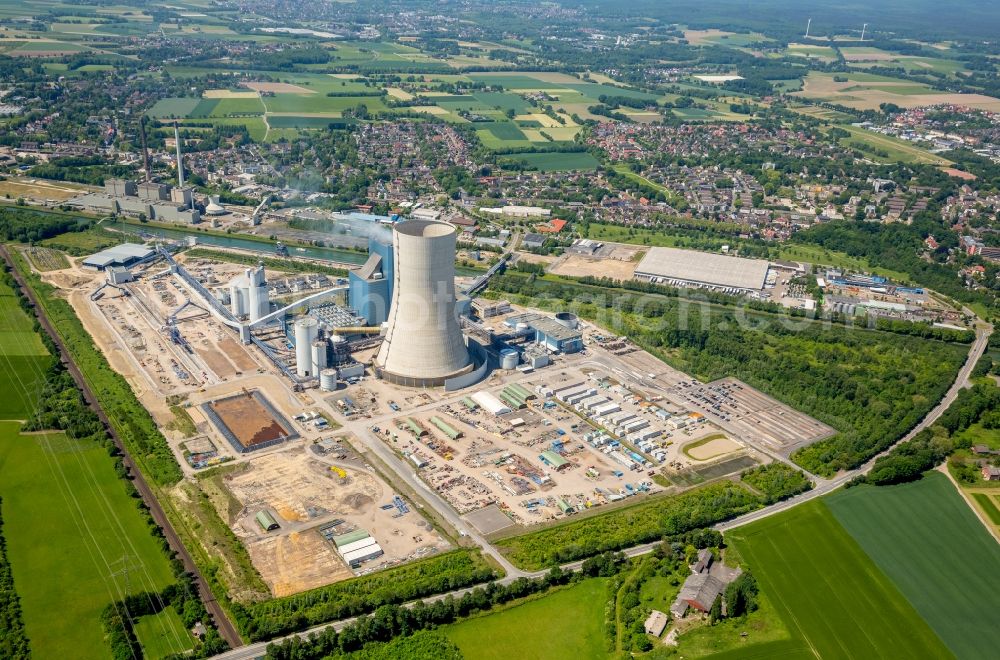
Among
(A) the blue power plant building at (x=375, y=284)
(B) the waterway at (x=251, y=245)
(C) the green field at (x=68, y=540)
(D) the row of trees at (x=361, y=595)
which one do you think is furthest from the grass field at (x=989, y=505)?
(B) the waterway at (x=251, y=245)

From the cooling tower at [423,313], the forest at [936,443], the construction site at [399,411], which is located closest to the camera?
the construction site at [399,411]

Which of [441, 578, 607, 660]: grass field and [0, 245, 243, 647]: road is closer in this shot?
[441, 578, 607, 660]: grass field

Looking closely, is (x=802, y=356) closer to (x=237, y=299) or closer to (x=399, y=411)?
(x=399, y=411)

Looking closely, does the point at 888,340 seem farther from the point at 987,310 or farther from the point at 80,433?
the point at 80,433

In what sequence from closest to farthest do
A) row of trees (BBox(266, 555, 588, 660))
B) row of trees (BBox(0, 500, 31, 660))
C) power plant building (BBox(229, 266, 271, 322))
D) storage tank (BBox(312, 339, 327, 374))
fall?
row of trees (BBox(0, 500, 31, 660)) → row of trees (BBox(266, 555, 588, 660)) → storage tank (BBox(312, 339, 327, 374)) → power plant building (BBox(229, 266, 271, 322))

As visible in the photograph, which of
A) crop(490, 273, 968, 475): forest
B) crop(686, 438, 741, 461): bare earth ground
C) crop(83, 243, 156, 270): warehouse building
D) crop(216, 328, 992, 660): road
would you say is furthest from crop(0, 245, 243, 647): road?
crop(490, 273, 968, 475): forest

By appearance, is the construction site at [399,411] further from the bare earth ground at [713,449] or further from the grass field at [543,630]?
the grass field at [543,630]

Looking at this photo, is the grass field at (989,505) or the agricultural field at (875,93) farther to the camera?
the agricultural field at (875,93)

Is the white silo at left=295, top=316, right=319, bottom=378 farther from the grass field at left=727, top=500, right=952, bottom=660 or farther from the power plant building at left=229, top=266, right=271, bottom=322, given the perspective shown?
the grass field at left=727, top=500, right=952, bottom=660
